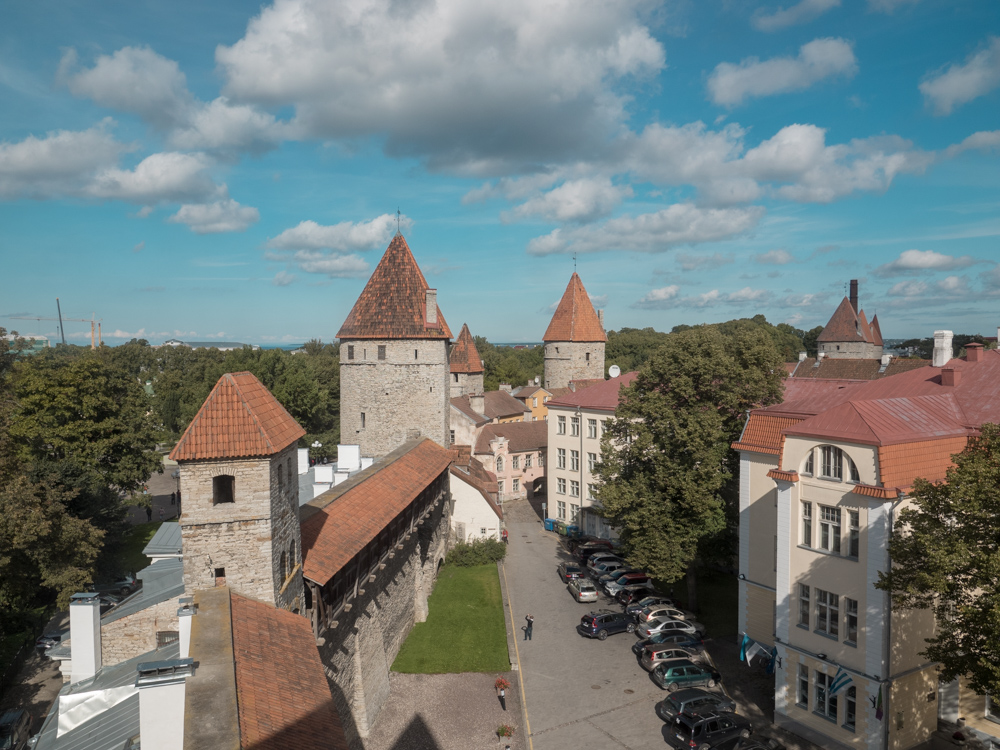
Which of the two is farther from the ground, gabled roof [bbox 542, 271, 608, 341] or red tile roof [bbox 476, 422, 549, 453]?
gabled roof [bbox 542, 271, 608, 341]

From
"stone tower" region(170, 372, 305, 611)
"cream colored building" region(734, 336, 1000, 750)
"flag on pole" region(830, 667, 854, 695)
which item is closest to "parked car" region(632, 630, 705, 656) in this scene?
"cream colored building" region(734, 336, 1000, 750)

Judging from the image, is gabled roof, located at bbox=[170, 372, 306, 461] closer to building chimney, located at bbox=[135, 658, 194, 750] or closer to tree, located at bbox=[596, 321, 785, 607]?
building chimney, located at bbox=[135, 658, 194, 750]

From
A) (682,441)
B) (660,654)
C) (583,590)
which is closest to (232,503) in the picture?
(660,654)

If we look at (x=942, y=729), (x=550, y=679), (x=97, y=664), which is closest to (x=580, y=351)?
(x=550, y=679)

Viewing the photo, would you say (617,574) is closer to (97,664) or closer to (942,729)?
(942,729)

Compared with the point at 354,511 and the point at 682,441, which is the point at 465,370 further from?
the point at 354,511

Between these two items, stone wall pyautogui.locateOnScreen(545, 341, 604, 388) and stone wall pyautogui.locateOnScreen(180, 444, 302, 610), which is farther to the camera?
stone wall pyautogui.locateOnScreen(545, 341, 604, 388)

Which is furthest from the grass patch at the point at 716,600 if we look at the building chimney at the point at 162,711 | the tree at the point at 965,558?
the building chimney at the point at 162,711
